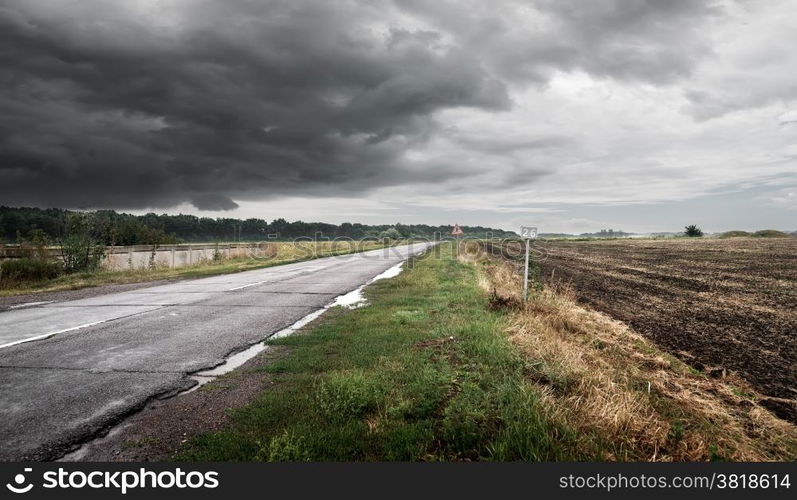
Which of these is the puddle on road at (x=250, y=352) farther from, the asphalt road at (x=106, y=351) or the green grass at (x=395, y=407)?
the green grass at (x=395, y=407)

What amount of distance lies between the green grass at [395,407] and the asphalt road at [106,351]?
1309mm

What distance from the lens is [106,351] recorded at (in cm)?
715

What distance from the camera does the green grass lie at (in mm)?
3703

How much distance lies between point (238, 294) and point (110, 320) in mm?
5055

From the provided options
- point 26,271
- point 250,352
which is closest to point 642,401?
point 250,352

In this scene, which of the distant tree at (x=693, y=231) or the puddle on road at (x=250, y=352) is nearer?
the puddle on road at (x=250, y=352)

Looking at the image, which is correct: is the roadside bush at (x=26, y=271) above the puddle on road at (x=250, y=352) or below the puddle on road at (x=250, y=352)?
above

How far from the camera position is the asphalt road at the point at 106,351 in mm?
4367

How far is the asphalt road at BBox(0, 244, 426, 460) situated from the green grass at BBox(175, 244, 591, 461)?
131 centimetres

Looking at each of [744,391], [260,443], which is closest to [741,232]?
[744,391]

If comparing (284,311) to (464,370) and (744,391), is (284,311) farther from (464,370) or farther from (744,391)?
(744,391)

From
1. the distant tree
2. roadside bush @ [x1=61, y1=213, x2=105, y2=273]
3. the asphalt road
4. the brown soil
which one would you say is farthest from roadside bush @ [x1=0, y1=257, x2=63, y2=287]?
the distant tree

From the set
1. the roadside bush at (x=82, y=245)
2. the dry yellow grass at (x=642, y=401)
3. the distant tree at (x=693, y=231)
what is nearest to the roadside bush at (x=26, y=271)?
the roadside bush at (x=82, y=245)

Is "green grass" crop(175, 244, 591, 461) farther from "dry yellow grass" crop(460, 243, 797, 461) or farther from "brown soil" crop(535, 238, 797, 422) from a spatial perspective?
"brown soil" crop(535, 238, 797, 422)
